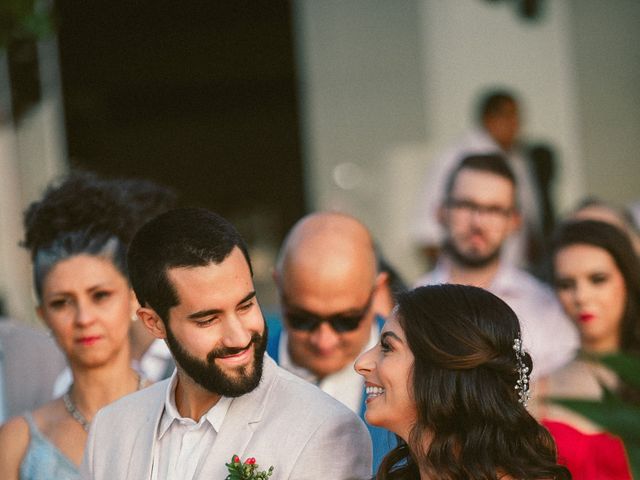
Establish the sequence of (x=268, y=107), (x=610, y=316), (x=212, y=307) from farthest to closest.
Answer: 1. (x=268, y=107)
2. (x=610, y=316)
3. (x=212, y=307)

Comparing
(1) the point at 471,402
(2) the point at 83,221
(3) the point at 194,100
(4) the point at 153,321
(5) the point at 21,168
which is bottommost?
(1) the point at 471,402

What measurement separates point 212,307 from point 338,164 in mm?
7072

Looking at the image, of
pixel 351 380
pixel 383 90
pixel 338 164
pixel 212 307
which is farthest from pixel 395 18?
pixel 212 307

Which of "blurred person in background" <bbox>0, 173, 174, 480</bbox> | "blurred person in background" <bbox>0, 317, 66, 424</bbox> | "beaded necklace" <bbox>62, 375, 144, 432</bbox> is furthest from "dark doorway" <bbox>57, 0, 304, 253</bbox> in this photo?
"beaded necklace" <bbox>62, 375, 144, 432</bbox>

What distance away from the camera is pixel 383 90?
10086 millimetres

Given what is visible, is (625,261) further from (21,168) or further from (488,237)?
(21,168)

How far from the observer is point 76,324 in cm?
429

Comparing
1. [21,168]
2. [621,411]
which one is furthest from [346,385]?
[21,168]

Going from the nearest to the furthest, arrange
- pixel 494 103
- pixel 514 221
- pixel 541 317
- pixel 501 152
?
pixel 541 317, pixel 514 221, pixel 501 152, pixel 494 103

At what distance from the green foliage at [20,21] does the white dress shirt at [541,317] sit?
2.18 m

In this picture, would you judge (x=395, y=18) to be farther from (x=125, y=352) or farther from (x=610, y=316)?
(x=125, y=352)

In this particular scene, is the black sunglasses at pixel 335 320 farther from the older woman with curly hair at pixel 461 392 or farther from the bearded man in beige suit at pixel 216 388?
the older woman with curly hair at pixel 461 392

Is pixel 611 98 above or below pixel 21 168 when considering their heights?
above

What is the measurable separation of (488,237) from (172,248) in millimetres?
3071
